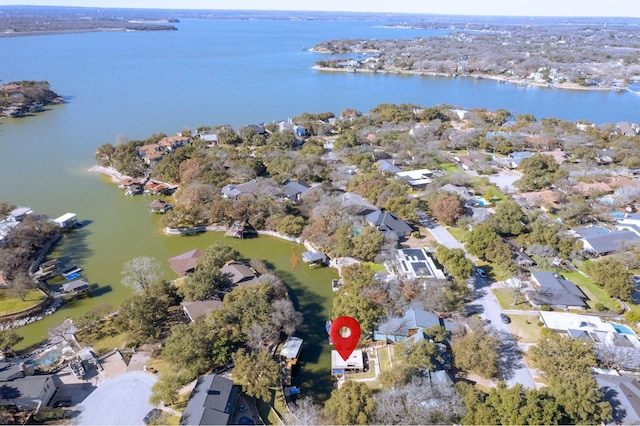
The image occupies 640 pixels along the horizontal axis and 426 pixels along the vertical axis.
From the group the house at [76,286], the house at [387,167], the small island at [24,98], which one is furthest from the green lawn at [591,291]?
the small island at [24,98]

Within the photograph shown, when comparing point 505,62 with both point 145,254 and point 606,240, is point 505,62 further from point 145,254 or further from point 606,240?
point 145,254

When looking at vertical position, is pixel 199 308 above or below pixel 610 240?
below

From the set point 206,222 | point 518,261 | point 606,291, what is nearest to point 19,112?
point 206,222

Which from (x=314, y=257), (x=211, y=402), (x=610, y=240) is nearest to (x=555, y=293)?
(x=610, y=240)

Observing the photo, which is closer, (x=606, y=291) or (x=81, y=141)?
(x=606, y=291)

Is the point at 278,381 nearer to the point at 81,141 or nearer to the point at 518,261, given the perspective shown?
the point at 518,261

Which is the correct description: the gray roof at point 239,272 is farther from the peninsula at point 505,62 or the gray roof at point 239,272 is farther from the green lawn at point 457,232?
the peninsula at point 505,62
